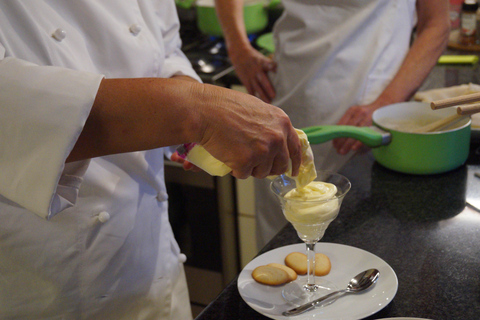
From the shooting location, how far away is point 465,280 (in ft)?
2.85

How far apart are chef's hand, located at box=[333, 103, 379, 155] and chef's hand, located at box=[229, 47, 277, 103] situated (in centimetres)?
35

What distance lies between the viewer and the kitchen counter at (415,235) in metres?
0.82

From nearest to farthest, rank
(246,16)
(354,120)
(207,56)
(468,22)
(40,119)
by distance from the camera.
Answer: (40,119) → (354,120) → (468,22) → (207,56) → (246,16)

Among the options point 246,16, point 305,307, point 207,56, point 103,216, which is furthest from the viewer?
point 246,16

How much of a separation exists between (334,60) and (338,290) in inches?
35.2

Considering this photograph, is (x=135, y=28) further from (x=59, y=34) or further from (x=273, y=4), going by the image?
(x=273, y=4)

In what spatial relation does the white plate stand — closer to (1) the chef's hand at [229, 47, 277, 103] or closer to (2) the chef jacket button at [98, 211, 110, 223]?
(2) the chef jacket button at [98, 211, 110, 223]

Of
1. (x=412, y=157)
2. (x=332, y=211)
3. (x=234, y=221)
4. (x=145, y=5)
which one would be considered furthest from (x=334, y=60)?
(x=234, y=221)

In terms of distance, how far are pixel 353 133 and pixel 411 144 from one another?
0.44 feet

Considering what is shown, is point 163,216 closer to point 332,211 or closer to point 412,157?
point 332,211

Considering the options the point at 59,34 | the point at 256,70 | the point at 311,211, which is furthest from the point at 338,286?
→ the point at 256,70

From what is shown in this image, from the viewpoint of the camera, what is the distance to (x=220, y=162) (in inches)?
31.9

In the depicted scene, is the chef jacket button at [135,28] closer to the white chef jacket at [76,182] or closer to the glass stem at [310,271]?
the white chef jacket at [76,182]

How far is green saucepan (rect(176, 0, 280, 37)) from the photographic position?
7.83 feet
